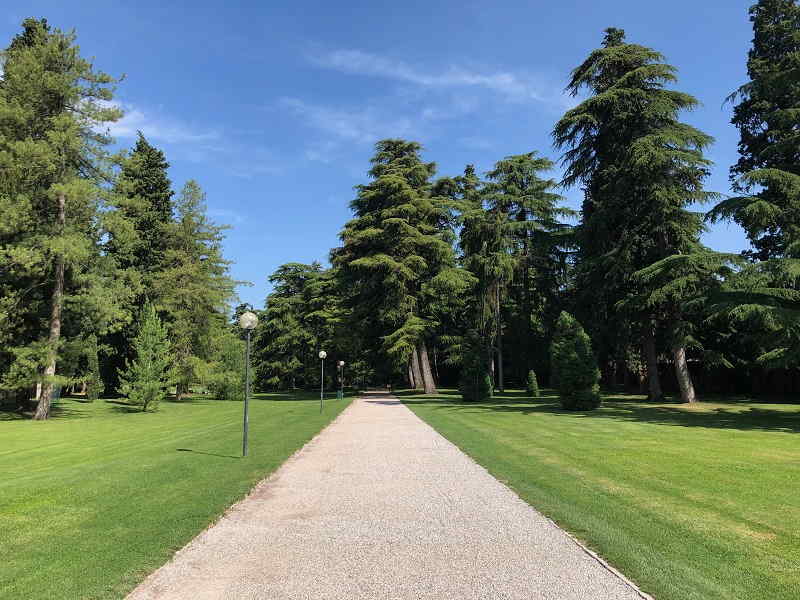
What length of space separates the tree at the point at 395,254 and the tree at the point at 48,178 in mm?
15782

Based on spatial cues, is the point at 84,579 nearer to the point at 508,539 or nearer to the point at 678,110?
the point at 508,539

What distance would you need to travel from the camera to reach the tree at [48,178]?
21.7 meters

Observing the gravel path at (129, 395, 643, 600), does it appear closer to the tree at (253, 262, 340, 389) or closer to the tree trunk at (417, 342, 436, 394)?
the tree trunk at (417, 342, 436, 394)

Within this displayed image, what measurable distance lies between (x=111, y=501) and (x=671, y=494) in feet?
24.9

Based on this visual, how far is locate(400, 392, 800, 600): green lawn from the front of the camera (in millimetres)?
4102

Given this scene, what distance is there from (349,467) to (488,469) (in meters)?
2.48

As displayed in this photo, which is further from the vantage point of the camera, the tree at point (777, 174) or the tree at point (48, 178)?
the tree at point (48, 178)

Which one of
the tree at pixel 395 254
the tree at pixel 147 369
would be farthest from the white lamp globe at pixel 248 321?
the tree at pixel 395 254

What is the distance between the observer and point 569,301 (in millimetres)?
35750

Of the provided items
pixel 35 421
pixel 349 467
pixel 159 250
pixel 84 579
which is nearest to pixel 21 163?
pixel 35 421

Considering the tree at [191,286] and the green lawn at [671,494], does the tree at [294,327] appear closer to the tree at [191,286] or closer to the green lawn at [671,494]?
the tree at [191,286]

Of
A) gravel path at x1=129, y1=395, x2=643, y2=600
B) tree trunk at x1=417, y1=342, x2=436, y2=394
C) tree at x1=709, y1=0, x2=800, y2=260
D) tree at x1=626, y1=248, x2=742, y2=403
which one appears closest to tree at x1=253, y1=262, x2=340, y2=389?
tree trunk at x1=417, y1=342, x2=436, y2=394

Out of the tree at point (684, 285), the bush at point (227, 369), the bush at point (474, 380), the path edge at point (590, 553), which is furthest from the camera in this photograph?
the bush at point (227, 369)

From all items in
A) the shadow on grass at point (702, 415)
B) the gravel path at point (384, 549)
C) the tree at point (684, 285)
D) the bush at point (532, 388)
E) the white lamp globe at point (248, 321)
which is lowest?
the shadow on grass at point (702, 415)
